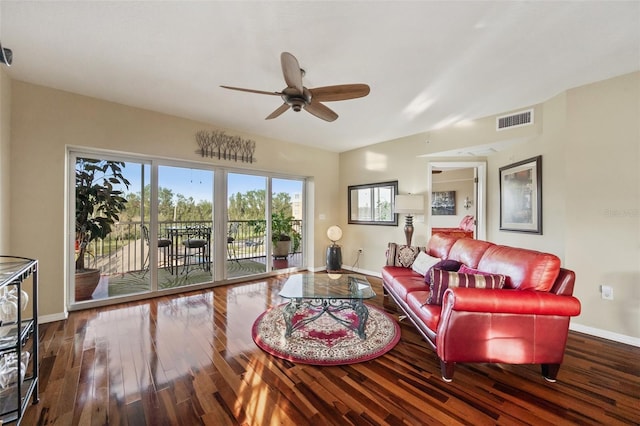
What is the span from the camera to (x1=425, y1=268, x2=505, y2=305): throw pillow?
1977mm

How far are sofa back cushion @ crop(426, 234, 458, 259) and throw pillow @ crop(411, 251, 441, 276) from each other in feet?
0.39

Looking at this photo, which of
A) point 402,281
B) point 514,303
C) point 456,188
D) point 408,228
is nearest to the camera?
point 514,303

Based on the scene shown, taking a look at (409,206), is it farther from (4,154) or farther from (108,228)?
(4,154)

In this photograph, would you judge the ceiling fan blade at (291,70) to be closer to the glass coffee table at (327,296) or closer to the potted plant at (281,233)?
the glass coffee table at (327,296)

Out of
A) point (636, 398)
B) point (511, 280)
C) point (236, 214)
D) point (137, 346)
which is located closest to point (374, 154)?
point (236, 214)

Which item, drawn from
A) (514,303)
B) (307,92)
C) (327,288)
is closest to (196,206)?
(327,288)

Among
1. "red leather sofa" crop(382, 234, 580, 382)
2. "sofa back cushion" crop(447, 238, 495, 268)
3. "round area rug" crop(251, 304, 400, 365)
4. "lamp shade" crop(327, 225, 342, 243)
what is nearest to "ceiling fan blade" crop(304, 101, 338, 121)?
"red leather sofa" crop(382, 234, 580, 382)

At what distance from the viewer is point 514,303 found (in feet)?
5.89

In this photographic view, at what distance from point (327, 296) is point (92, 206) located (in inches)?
131

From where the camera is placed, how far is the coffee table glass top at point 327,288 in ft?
8.37

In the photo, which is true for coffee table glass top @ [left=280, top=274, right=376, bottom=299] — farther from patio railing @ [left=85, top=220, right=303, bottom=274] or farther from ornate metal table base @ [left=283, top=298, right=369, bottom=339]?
patio railing @ [left=85, top=220, right=303, bottom=274]

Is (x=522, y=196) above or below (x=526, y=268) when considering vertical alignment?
above

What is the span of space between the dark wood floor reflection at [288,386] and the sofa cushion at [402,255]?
1.20m

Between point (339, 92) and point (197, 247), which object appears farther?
point (197, 247)
